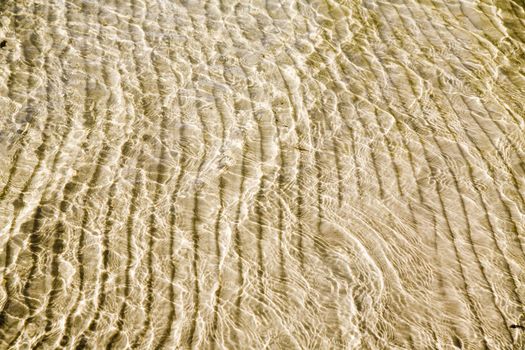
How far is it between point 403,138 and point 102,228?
2.22 m

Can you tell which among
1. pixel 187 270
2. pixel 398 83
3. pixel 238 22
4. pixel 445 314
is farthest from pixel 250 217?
pixel 238 22

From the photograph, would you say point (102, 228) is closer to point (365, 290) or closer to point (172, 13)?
point (365, 290)

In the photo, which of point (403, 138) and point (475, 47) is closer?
point (403, 138)

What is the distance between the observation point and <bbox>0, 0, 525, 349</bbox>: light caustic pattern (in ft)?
10.6

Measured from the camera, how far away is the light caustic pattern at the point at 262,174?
322 cm

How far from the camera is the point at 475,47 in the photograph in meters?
5.06

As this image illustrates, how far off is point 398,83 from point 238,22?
1.60m

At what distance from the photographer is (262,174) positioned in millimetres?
3977

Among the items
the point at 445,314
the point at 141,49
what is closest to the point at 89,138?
the point at 141,49

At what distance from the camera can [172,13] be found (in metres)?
5.37

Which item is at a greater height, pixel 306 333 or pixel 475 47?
pixel 475 47

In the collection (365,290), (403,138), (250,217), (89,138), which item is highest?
(403,138)

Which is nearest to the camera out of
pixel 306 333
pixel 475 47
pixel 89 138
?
pixel 306 333

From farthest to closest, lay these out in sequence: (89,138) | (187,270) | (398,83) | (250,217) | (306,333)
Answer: (398,83), (89,138), (250,217), (187,270), (306,333)
